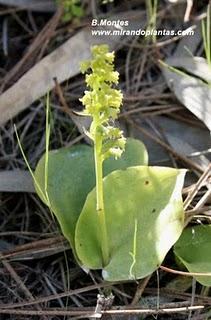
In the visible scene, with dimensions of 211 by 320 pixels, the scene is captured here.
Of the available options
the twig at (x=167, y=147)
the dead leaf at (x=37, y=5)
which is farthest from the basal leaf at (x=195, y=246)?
the dead leaf at (x=37, y=5)

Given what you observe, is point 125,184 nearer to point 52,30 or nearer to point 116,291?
point 116,291

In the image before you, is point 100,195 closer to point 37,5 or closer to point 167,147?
point 167,147

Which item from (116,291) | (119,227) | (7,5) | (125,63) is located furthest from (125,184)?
(7,5)

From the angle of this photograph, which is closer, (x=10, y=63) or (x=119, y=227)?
(x=119, y=227)

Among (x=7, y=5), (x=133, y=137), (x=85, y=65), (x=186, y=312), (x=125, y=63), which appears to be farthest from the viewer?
(x=7, y=5)

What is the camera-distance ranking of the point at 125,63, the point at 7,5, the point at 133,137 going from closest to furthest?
the point at 133,137 → the point at 125,63 → the point at 7,5
